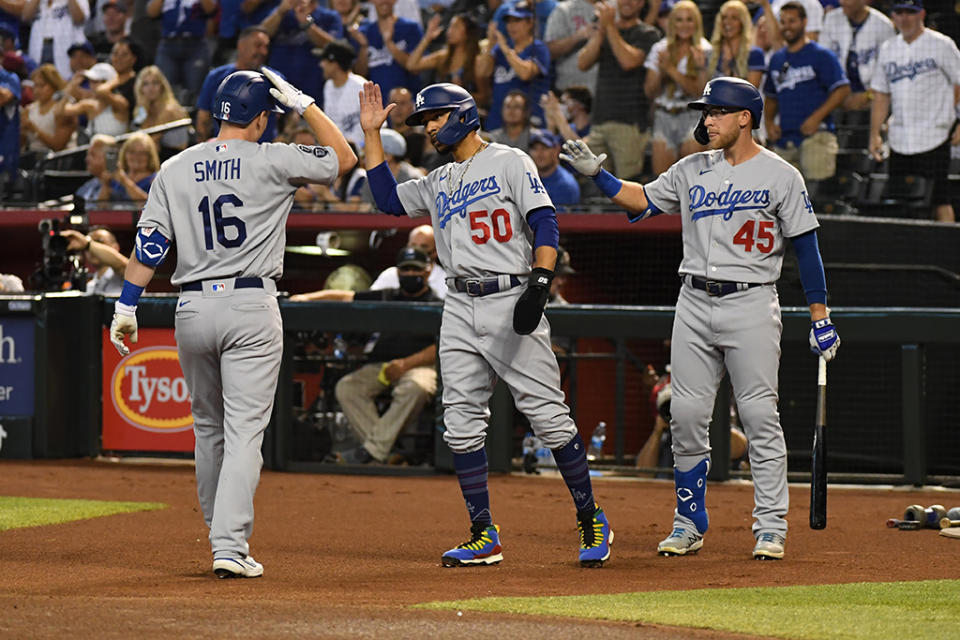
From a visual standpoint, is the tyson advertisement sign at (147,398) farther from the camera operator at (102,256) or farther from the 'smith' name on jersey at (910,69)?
the 'smith' name on jersey at (910,69)

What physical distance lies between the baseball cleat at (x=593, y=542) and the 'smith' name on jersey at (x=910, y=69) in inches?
259

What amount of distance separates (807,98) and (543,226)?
6435 millimetres

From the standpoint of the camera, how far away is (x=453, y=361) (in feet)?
21.4

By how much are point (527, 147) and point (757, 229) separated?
245 inches

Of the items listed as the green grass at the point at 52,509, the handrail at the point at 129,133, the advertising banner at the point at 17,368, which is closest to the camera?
the green grass at the point at 52,509

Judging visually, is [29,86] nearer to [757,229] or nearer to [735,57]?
[735,57]

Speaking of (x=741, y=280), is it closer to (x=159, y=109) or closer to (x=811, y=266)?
(x=811, y=266)

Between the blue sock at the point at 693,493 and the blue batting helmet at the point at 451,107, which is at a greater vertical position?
the blue batting helmet at the point at 451,107

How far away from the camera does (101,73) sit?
15359 millimetres

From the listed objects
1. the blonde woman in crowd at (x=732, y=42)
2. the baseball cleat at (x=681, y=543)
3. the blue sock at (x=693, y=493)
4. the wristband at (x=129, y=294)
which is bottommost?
the baseball cleat at (x=681, y=543)

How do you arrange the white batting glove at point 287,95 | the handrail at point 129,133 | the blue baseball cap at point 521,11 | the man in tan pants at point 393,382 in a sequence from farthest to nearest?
the handrail at point 129,133
the blue baseball cap at point 521,11
the man in tan pants at point 393,382
the white batting glove at point 287,95

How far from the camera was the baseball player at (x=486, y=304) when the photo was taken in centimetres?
644

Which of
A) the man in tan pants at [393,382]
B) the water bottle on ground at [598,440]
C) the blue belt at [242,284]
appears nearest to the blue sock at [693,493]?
the blue belt at [242,284]

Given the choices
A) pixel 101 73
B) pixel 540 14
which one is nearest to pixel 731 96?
pixel 540 14
